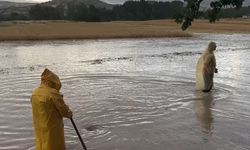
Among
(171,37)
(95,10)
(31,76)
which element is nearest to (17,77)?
(31,76)

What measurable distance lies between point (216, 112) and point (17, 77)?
925 cm

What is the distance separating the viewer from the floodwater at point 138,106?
9.48 meters

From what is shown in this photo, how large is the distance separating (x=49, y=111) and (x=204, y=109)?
6013 mm

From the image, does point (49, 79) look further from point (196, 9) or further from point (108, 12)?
point (108, 12)

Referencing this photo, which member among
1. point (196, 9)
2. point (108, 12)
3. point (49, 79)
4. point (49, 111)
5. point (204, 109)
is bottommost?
point (108, 12)

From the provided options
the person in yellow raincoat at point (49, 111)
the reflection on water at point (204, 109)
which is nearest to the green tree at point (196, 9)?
the person in yellow raincoat at point (49, 111)

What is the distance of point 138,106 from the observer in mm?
12602

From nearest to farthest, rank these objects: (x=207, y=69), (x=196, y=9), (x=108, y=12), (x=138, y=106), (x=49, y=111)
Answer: (x=196, y=9) → (x=49, y=111) → (x=138, y=106) → (x=207, y=69) → (x=108, y=12)

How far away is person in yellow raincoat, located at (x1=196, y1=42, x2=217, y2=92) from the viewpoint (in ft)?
47.0

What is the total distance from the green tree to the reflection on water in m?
5.85

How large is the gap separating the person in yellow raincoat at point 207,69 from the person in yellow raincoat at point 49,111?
775 centimetres

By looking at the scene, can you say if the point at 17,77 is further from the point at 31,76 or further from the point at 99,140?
the point at 99,140

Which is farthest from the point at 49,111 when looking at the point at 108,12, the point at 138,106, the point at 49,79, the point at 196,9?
the point at 108,12

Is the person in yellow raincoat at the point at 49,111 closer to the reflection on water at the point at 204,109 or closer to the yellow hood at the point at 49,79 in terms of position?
the yellow hood at the point at 49,79
